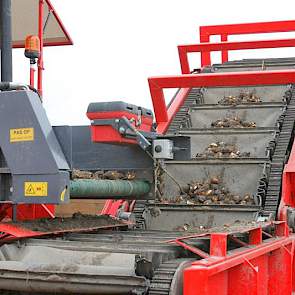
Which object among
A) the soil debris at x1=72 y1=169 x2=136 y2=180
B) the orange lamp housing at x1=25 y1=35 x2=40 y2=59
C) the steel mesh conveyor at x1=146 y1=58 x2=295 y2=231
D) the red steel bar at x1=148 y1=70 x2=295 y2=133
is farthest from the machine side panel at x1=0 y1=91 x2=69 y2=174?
the red steel bar at x1=148 y1=70 x2=295 y2=133

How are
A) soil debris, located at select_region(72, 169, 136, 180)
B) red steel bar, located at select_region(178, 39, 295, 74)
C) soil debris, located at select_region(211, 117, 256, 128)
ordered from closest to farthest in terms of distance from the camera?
1. soil debris, located at select_region(72, 169, 136, 180)
2. soil debris, located at select_region(211, 117, 256, 128)
3. red steel bar, located at select_region(178, 39, 295, 74)

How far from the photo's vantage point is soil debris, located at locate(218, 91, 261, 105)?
6695 mm

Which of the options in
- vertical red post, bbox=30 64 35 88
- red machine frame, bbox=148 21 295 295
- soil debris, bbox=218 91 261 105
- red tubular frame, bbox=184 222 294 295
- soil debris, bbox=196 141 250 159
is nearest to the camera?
red tubular frame, bbox=184 222 294 295

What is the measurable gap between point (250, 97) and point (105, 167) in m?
2.76

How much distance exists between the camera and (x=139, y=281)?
9.25 feet

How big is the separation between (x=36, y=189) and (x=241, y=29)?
5.77 metres

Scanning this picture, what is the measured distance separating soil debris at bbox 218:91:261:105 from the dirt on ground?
2.52 metres

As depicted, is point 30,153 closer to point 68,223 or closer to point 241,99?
point 68,223

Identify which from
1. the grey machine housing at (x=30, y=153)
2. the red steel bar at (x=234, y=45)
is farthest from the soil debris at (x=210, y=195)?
→ the grey machine housing at (x=30, y=153)

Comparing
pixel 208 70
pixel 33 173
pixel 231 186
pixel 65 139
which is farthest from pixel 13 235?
pixel 208 70

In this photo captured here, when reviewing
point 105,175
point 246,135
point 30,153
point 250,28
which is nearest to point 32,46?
point 105,175

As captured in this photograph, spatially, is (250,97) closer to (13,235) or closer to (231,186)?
(231,186)

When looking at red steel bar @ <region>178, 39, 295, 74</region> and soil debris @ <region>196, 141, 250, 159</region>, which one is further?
red steel bar @ <region>178, 39, 295, 74</region>

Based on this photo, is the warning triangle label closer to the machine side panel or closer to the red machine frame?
the machine side panel
